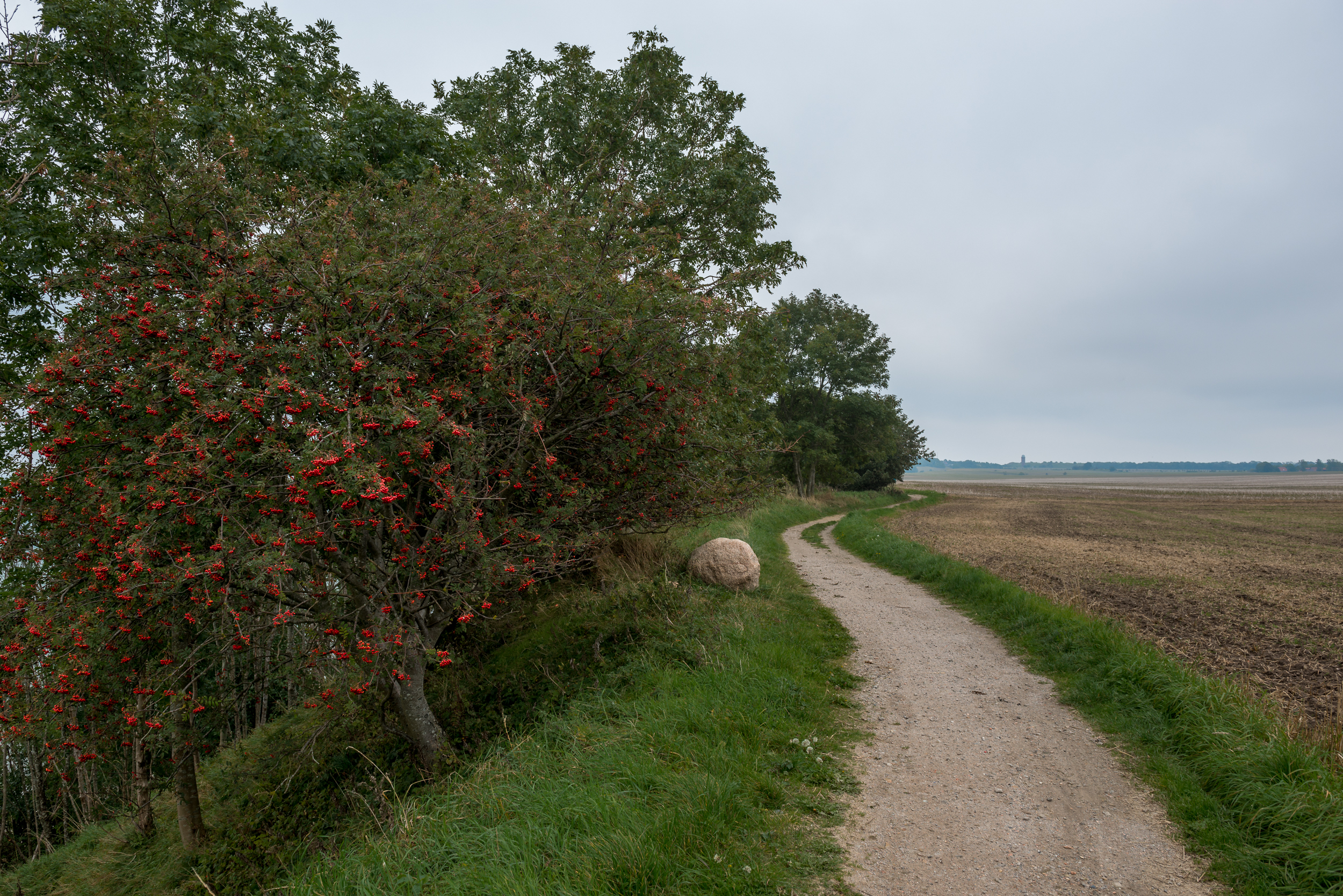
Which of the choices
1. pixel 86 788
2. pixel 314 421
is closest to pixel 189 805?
pixel 314 421

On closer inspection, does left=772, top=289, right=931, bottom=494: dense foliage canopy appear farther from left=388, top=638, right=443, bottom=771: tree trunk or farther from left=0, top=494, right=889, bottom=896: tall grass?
left=388, top=638, right=443, bottom=771: tree trunk

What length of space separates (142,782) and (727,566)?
9366 millimetres

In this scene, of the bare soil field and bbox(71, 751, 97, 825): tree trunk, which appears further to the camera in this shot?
bbox(71, 751, 97, 825): tree trunk

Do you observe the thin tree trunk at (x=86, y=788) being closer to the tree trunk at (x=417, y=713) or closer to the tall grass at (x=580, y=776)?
the tall grass at (x=580, y=776)

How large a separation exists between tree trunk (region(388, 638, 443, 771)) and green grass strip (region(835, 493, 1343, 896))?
24.3 feet

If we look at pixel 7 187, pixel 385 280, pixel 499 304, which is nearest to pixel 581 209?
pixel 499 304

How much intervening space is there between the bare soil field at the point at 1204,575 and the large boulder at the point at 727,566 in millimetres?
5114

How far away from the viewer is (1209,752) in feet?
16.8

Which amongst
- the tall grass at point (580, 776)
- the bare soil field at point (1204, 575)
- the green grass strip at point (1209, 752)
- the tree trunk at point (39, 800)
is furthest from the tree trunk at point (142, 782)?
the bare soil field at point (1204, 575)

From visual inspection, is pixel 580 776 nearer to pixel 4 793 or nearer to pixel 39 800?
pixel 39 800

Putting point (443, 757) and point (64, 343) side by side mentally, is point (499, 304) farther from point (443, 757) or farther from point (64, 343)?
point (443, 757)

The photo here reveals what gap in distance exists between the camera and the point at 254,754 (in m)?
10.6

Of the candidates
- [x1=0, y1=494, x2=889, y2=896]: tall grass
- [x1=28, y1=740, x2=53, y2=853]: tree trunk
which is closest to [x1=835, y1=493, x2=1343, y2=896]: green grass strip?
[x1=0, y1=494, x2=889, y2=896]: tall grass

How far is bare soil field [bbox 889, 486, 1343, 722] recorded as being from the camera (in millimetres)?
7984
